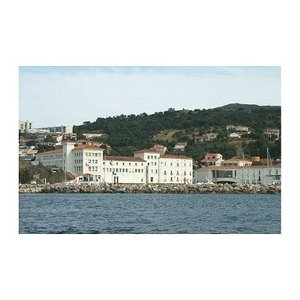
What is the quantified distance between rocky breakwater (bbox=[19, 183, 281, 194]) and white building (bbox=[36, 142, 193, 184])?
0.15 m

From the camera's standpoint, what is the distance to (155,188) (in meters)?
13.9

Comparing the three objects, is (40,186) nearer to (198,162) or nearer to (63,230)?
(198,162)

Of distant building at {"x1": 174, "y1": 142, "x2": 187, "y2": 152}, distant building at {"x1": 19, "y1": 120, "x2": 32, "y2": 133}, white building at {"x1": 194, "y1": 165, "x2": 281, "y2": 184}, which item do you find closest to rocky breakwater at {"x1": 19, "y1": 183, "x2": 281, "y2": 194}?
white building at {"x1": 194, "y1": 165, "x2": 281, "y2": 184}

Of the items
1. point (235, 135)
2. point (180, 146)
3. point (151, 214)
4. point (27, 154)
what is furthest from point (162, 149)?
point (27, 154)

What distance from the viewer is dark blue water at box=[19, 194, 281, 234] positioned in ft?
35.4

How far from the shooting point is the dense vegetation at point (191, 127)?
11703 mm

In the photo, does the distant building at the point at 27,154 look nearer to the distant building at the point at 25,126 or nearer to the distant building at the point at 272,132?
the distant building at the point at 25,126

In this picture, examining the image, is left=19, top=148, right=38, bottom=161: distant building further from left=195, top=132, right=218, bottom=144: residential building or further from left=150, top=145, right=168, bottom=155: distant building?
left=195, top=132, right=218, bottom=144: residential building

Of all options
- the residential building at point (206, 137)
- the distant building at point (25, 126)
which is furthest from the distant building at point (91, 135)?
the residential building at point (206, 137)

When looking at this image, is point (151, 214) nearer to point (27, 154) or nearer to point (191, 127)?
point (191, 127)

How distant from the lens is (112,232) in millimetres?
10477

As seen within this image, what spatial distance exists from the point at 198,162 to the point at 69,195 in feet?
11.9

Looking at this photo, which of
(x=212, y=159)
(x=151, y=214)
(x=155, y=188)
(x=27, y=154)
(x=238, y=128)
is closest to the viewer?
(x=151, y=214)

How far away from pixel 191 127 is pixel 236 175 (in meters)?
2.47
